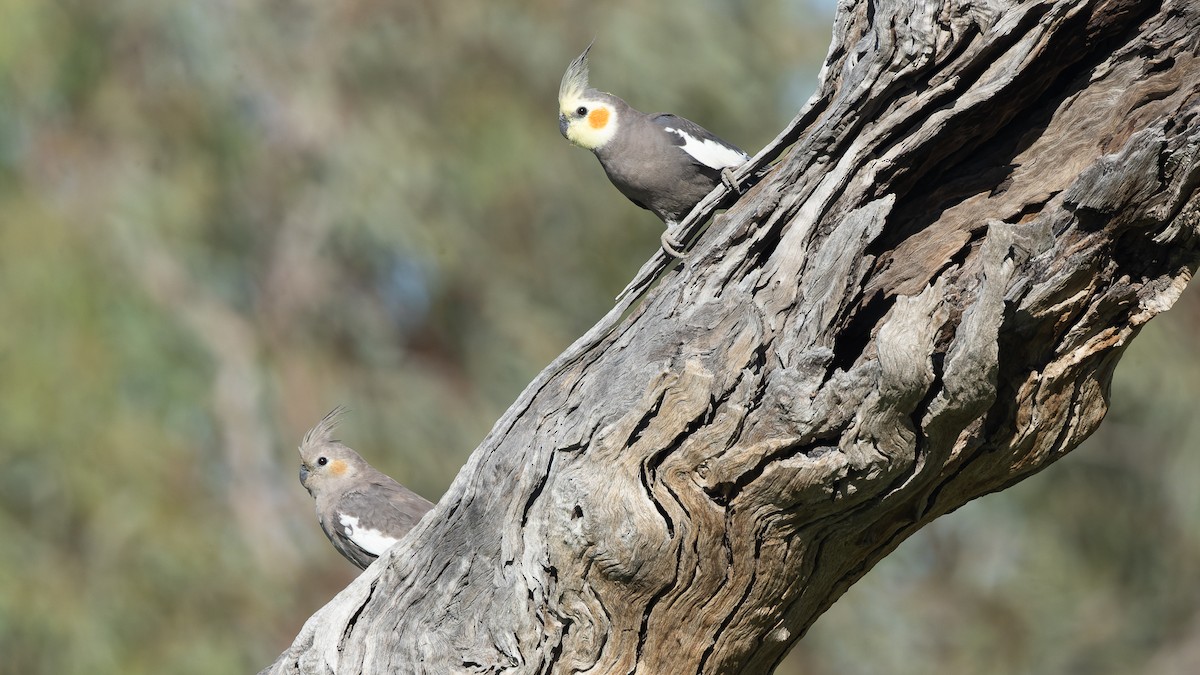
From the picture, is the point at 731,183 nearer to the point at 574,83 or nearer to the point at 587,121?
the point at 587,121

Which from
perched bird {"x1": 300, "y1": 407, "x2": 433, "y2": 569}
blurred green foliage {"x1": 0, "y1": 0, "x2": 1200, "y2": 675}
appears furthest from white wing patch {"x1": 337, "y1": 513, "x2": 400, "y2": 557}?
blurred green foliage {"x1": 0, "y1": 0, "x2": 1200, "y2": 675}

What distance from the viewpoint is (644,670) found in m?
3.12

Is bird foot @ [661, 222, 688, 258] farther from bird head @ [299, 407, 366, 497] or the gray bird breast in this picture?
bird head @ [299, 407, 366, 497]

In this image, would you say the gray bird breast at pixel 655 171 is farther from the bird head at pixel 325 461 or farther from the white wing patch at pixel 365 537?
the bird head at pixel 325 461

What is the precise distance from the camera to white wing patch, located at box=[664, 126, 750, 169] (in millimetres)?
4164

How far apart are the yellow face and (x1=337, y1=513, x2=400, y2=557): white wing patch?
163 centimetres

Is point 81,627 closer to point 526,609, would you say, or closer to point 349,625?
point 349,625

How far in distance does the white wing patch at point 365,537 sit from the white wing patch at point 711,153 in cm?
184

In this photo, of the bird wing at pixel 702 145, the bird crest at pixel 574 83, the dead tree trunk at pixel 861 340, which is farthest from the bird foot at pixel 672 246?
the bird crest at pixel 574 83

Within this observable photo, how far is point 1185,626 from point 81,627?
25.9ft

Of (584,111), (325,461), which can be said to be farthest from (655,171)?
(325,461)

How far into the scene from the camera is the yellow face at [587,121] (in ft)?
15.2

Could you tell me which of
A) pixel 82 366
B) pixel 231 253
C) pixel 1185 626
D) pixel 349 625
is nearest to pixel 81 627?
pixel 82 366

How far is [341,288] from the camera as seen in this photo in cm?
938
